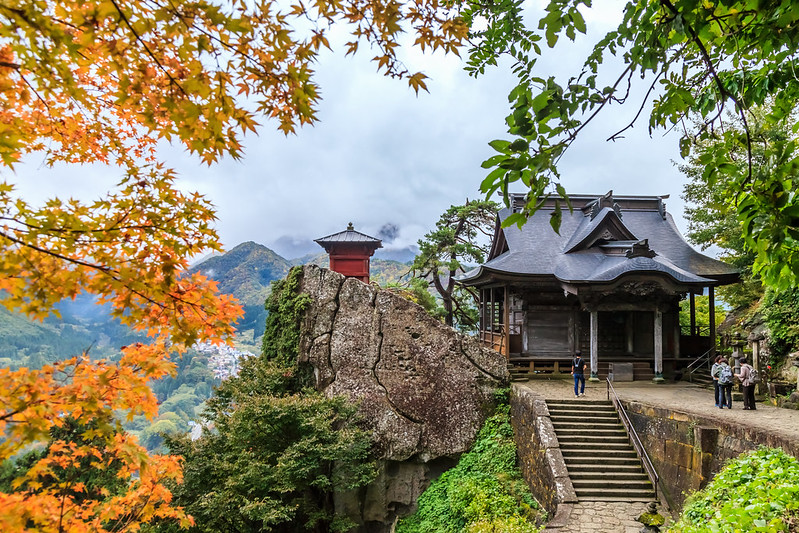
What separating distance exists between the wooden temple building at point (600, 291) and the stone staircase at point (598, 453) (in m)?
3.38

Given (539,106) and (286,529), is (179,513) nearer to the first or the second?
(539,106)

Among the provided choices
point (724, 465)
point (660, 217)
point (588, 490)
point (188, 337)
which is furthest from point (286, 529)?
point (660, 217)

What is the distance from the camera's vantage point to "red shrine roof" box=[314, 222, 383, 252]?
61.9 feet

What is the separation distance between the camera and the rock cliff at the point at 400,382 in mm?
12062

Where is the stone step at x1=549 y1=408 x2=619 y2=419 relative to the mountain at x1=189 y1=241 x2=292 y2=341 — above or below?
below

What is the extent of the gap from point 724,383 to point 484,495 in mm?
5582

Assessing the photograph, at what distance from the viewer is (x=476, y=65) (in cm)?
390

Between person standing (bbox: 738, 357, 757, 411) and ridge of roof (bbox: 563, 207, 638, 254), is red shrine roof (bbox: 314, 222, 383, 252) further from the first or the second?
person standing (bbox: 738, 357, 757, 411)

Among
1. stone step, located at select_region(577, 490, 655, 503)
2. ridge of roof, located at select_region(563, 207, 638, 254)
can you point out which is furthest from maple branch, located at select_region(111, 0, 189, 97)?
ridge of roof, located at select_region(563, 207, 638, 254)

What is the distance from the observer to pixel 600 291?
45.3 ft

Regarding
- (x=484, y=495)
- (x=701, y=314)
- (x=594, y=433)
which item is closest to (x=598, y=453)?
(x=594, y=433)

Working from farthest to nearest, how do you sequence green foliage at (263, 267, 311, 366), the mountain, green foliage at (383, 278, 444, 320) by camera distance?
1. the mountain
2. green foliage at (383, 278, 444, 320)
3. green foliage at (263, 267, 311, 366)

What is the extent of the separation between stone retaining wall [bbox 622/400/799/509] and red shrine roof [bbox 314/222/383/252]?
12.0 m

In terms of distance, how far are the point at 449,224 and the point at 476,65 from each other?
17995mm
